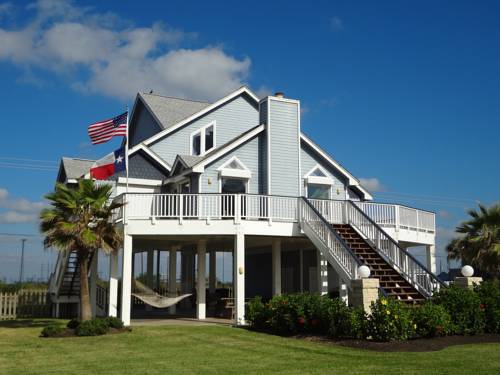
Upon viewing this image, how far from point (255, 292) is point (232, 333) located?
13105mm

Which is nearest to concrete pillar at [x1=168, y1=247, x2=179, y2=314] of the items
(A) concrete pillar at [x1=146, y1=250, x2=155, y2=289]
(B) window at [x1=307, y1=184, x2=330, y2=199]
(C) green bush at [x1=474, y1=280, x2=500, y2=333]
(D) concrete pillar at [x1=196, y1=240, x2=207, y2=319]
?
(A) concrete pillar at [x1=146, y1=250, x2=155, y2=289]

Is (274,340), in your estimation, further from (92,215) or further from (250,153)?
(250,153)

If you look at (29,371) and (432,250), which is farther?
(432,250)

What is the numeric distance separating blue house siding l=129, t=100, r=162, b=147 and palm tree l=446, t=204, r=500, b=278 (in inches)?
627

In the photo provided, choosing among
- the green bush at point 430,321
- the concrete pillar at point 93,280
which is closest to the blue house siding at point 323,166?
the concrete pillar at point 93,280

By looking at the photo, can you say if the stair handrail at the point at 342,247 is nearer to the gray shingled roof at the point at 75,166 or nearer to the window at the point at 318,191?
the window at the point at 318,191

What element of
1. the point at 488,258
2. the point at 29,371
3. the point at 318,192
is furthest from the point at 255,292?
the point at 29,371

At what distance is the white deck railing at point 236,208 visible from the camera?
789 inches

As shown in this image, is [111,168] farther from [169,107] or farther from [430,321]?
[430,321]

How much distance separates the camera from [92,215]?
1841cm

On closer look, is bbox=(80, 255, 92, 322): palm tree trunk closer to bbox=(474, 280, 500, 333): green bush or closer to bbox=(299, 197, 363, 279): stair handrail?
bbox=(299, 197, 363, 279): stair handrail

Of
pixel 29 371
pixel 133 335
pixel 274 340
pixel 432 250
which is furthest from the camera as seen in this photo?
pixel 432 250

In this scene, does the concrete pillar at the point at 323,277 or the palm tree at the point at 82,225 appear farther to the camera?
the concrete pillar at the point at 323,277

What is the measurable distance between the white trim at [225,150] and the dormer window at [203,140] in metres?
3.82
